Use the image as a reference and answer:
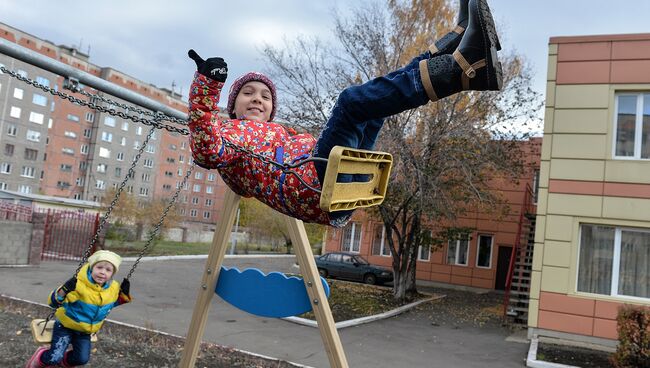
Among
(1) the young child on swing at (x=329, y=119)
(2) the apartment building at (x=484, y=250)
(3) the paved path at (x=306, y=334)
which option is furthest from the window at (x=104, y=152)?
(1) the young child on swing at (x=329, y=119)

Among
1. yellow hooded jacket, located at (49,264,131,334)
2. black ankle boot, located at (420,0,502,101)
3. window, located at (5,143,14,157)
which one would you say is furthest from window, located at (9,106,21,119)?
black ankle boot, located at (420,0,502,101)

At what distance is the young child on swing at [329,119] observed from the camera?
186cm

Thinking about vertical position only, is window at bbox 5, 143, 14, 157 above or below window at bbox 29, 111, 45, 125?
below

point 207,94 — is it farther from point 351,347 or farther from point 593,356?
point 593,356

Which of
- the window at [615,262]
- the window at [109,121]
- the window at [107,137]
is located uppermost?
the window at [109,121]

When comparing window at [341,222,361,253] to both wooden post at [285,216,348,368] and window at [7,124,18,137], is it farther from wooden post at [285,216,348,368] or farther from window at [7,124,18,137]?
window at [7,124,18,137]

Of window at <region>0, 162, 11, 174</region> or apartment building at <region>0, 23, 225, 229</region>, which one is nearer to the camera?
window at <region>0, 162, 11, 174</region>

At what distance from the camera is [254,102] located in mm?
2828

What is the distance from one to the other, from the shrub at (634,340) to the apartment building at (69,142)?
41317 millimetres

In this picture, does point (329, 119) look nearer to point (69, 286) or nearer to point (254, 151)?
point (254, 151)

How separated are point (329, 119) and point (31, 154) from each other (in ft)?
197

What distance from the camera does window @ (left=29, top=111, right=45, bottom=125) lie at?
5247 cm

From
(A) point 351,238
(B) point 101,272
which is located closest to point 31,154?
(A) point 351,238

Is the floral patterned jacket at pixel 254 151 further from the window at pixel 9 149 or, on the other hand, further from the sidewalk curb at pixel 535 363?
the window at pixel 9 149
